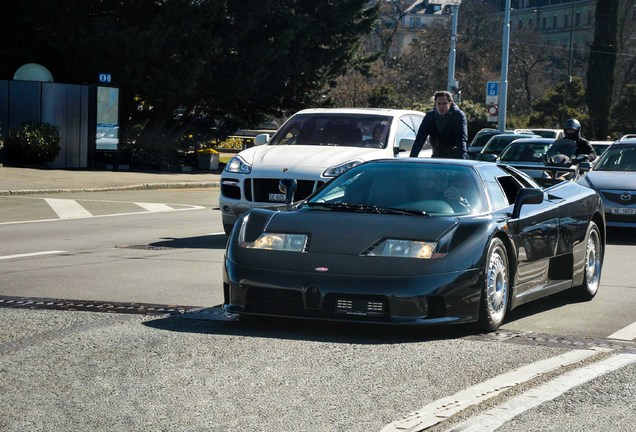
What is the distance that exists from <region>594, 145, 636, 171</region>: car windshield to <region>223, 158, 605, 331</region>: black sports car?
31.3 ft

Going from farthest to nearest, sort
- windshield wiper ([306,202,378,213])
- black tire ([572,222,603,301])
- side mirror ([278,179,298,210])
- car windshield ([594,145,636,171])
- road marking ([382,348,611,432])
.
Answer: car windshield ([594,145,636,171])
black tire ([572,222,603,301])
side mirror ([278,179,298,210])
windshield wiper ([306,202,378,213])
road marking ([382,348,611,432])

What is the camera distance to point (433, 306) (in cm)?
805

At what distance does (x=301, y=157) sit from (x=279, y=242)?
6865mm

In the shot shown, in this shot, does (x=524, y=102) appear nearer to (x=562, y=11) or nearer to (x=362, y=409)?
(x=562, y=11)

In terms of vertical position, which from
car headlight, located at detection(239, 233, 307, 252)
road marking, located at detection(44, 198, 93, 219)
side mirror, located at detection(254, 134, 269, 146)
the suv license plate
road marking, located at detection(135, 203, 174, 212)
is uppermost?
side mirror, located at detection(254, 134, 269, 146)

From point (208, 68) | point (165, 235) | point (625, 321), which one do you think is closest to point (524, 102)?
point (208, 68)

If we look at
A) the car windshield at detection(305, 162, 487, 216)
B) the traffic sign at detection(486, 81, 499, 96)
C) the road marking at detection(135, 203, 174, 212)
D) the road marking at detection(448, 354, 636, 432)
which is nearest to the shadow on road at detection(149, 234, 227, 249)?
the car windshield at detection(305, 162, 487, 216)

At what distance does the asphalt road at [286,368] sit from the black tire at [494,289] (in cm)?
12

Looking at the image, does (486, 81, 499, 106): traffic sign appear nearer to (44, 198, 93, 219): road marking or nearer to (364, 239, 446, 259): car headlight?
(44, 198, 93, 219): road marking

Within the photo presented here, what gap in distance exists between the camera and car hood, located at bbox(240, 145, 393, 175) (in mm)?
14953

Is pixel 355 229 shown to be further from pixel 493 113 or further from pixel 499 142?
pixel 493 113

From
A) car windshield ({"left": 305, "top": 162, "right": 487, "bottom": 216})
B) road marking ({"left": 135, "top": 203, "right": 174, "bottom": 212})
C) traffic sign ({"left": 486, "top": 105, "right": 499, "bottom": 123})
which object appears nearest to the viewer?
car windshield ({"left": 305, "top": 162, "right": 487, "bottom": 216})

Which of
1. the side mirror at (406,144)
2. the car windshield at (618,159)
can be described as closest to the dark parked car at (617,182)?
the car windshield at (618,159)

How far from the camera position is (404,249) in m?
8.16
